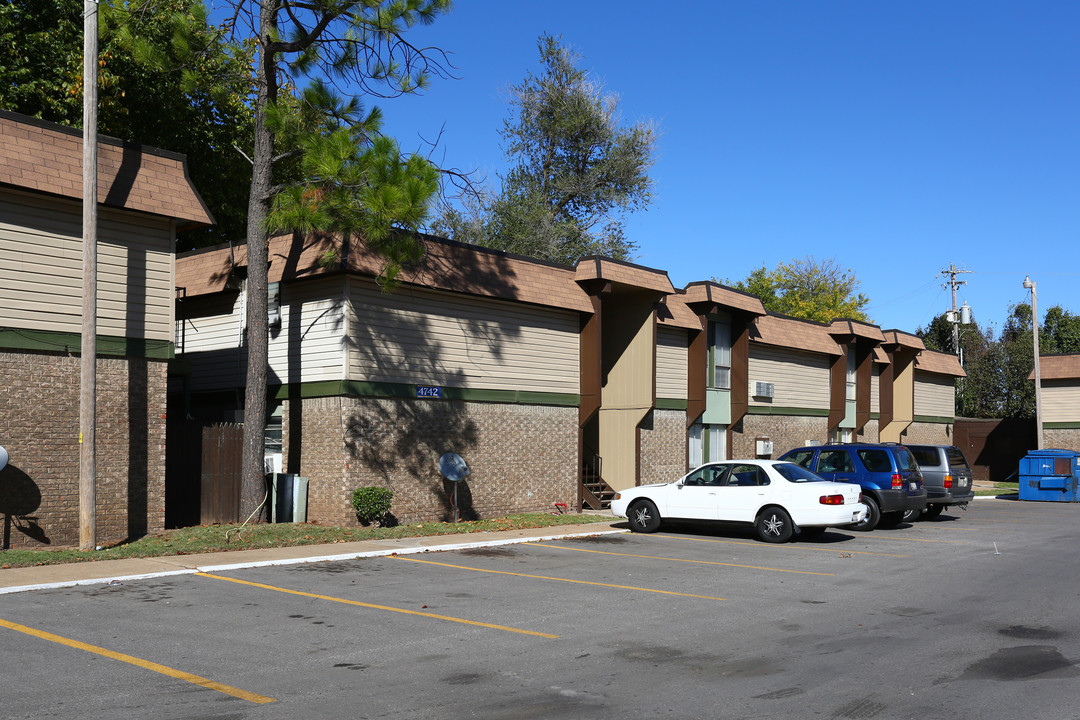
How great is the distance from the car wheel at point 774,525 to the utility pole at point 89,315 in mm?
11404

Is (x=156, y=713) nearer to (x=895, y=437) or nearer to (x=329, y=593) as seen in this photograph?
(x=329, y=593)

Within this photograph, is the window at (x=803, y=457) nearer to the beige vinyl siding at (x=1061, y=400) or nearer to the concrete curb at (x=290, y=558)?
the concrete curb at (x=290, y=558)

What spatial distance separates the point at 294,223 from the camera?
637 inches

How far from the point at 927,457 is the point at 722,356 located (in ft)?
26.9

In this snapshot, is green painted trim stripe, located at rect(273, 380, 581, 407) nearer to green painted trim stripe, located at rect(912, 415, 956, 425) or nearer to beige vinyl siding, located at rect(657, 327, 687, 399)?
beige vinyl siding, located at rect(657, 327, 687, 399)

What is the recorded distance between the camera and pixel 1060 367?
1705 inches

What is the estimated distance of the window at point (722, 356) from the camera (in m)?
29.9

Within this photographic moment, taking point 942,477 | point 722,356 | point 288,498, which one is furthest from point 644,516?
point 722,356

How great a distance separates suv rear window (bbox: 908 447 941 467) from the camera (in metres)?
23.2

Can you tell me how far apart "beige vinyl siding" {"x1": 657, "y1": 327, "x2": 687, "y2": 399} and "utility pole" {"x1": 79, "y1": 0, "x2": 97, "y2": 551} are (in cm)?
1609

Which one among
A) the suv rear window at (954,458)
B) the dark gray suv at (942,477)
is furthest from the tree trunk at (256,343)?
the suv rear window at (954,458)

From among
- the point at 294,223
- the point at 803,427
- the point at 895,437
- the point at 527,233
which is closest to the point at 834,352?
the point at 803,427

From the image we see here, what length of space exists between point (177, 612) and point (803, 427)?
27.8m

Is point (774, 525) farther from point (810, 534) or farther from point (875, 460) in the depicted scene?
point (875, 460)
